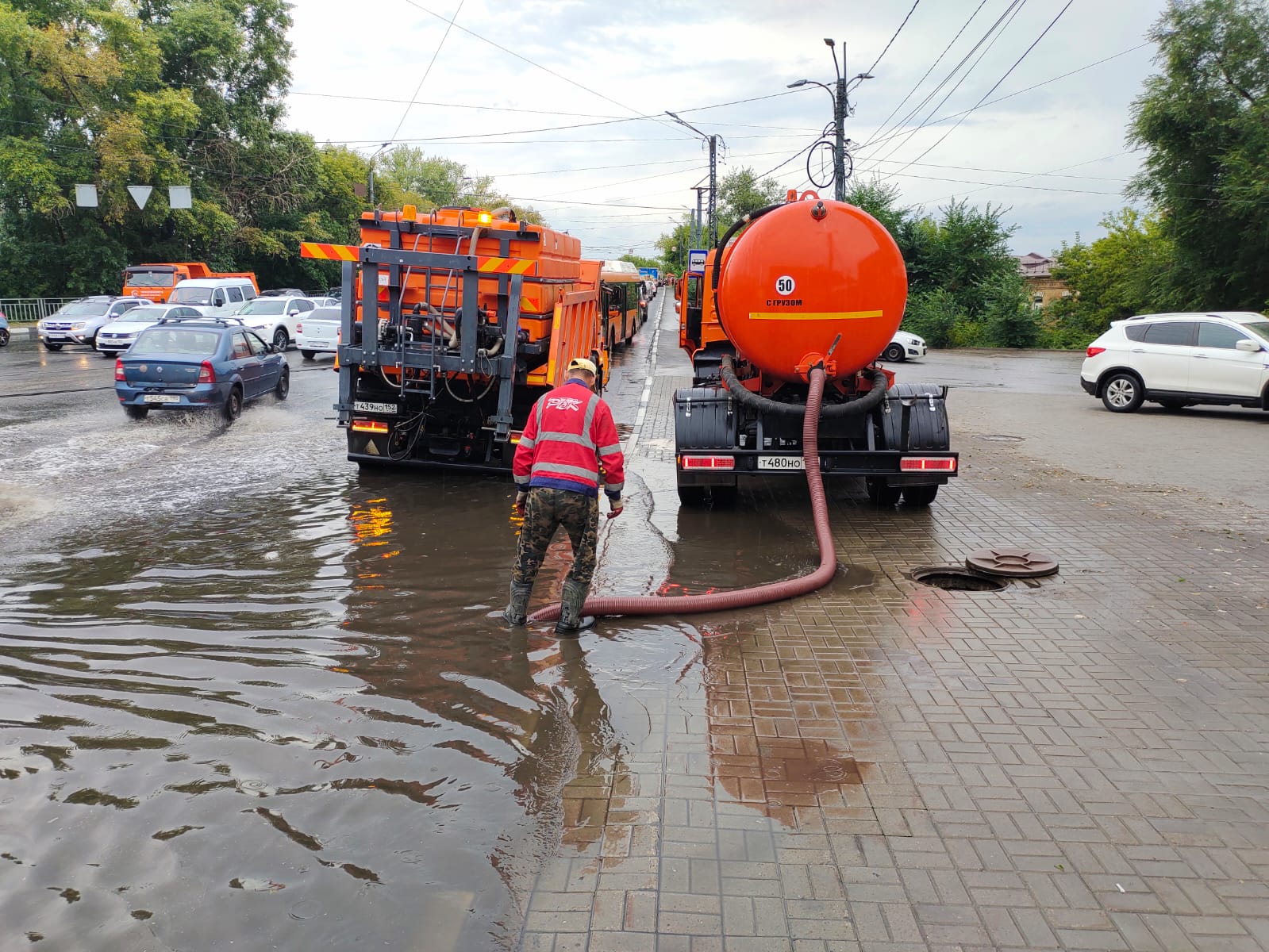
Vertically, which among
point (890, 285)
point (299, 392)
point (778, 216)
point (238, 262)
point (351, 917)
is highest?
point (238, 262)

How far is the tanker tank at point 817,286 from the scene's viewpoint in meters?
8.66

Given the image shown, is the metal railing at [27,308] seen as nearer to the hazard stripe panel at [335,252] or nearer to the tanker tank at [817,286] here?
the hazard stripe panel at [335,252]

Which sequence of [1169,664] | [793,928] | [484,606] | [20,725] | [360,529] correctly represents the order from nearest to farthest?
[793,928] → [20,725] → [1169,664] → [484,606] → [360,529]

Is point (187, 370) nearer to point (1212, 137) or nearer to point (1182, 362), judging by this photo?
point (1182, 362)

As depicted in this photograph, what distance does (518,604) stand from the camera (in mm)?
6309

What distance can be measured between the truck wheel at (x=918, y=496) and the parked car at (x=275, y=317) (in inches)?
906

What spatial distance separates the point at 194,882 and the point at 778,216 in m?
7.02

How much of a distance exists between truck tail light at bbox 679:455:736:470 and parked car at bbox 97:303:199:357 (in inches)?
883

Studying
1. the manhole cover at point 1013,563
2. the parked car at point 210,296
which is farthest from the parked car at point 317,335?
the manhole cover at point 1013,563

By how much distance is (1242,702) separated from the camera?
516 centimetres

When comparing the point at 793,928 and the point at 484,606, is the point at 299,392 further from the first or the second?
the point at 793,928

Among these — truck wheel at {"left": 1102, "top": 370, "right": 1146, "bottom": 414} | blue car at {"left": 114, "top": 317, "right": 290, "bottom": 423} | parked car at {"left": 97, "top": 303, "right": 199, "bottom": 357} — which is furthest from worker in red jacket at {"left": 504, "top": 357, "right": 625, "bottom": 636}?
parked car at {"left": 97, "top": 303, "right": 199, "bottom": 357}

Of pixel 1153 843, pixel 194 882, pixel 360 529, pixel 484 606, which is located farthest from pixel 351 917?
pixel 360 529

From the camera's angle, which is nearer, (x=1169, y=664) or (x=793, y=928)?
(x=793, y=928)
